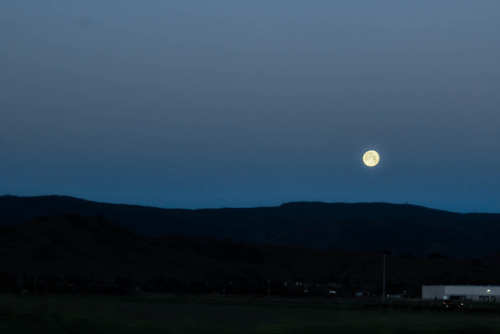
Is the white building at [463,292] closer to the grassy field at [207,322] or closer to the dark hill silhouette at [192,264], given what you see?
the dark hill silhouette at [192,264]

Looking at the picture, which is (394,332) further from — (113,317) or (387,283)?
(387,283)

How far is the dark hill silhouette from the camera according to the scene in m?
108

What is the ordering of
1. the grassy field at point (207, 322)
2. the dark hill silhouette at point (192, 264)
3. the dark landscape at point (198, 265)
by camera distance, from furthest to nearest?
the dark hill silhouette at point (192, 264) < the dark landscape at point (198, 265) < the grassy field at point (207, 322)

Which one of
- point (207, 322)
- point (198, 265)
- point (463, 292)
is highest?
point (198, 265)

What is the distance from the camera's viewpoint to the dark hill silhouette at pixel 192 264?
108 metres

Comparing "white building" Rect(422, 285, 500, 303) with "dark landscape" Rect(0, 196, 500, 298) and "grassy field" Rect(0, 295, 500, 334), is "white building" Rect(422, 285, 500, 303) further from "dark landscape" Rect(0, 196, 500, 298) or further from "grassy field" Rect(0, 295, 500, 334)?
"grassy field" Rect(0, 295, 500, 334)

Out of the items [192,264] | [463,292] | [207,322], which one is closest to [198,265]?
[192,264]

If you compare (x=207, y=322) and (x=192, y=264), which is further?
(x=192, y=264)

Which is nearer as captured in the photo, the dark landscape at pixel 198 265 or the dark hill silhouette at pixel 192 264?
the dark landscape at pixel 198 265

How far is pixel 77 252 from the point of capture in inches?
4887

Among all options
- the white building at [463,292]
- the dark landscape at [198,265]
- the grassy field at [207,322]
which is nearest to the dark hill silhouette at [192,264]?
the dark landscape at [198,265]

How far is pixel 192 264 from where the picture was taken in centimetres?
13362

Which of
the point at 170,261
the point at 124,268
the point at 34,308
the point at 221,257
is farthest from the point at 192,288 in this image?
the point at 34,308

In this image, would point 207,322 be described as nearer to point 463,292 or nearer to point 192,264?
point 463,292
